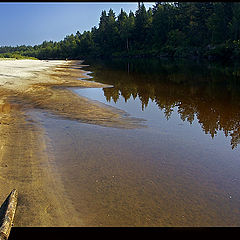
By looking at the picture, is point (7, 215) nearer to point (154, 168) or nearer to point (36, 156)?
point (36, 156)

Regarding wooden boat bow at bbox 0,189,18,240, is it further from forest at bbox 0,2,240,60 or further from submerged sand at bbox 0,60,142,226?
forest at bbox 0,2,240,60

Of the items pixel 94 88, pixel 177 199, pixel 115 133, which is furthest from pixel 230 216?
pixel 94 88

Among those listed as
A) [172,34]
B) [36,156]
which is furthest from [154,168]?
[172,34]

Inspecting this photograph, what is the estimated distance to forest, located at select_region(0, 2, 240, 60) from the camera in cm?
5409

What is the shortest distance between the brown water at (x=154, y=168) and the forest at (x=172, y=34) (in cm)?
4362

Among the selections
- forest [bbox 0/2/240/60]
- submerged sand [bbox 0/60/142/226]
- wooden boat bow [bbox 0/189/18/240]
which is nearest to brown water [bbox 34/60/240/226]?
submerged sand [bbox 0/60/142/226]

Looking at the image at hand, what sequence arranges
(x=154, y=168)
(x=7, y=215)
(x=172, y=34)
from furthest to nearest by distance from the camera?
(x=172, y=34), (x=154, y=168), (x=7, y=215)

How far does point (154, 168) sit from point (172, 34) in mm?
77879

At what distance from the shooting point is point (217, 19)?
5709 cm

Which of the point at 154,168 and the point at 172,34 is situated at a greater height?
the point at 172,34

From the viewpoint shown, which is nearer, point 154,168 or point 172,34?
point 154,168

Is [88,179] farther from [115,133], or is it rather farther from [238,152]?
[238,152]

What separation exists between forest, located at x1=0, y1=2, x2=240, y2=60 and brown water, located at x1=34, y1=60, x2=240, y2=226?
43.6 meters

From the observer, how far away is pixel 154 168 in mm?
5938
